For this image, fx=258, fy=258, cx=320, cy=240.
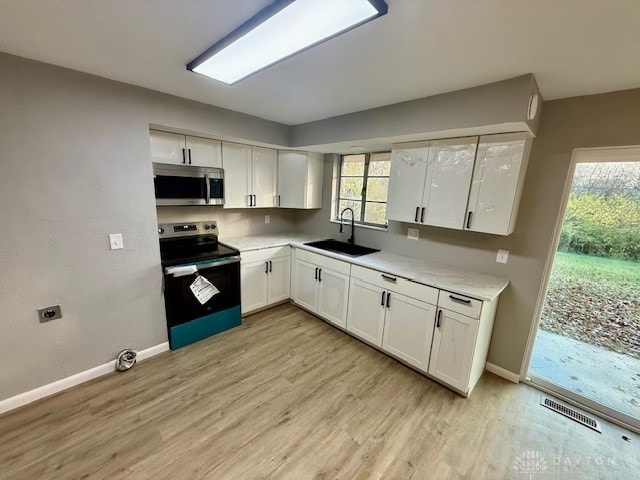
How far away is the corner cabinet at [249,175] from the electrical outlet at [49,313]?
1726 mm

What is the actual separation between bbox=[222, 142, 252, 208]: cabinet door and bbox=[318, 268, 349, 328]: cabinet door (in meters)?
1.36

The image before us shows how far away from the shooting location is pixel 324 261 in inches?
122

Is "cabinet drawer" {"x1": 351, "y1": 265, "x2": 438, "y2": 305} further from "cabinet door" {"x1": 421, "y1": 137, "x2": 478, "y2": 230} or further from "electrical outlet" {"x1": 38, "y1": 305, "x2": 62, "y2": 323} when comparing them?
"electrical outlet" {"x1": 38, "y1": 305, "x2": 62, "y2": 323}

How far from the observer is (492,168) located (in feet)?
6.95

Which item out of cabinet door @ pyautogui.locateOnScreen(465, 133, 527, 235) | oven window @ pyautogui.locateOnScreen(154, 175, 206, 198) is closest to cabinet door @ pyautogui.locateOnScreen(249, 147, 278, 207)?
oven window @ pyautogui.locateOnScreen(154, 175, 206, 198)

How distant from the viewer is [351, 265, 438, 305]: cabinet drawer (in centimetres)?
222

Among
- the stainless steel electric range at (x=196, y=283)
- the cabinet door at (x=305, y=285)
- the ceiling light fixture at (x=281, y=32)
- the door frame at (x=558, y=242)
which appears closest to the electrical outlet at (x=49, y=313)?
the stainless steel electric range at (x=196, y=283)

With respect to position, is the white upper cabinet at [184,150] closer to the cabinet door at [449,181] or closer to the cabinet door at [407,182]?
the cabinet door at [407,182]

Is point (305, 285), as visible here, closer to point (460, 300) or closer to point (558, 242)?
point (460, 300)

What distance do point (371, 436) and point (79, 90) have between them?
326 cm

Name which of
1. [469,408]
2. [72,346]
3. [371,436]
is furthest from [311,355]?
[72,346]

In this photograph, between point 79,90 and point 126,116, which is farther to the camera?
point 126,116

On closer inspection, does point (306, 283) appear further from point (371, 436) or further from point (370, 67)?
point (370, 67)

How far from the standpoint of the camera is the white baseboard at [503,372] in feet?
7.81
